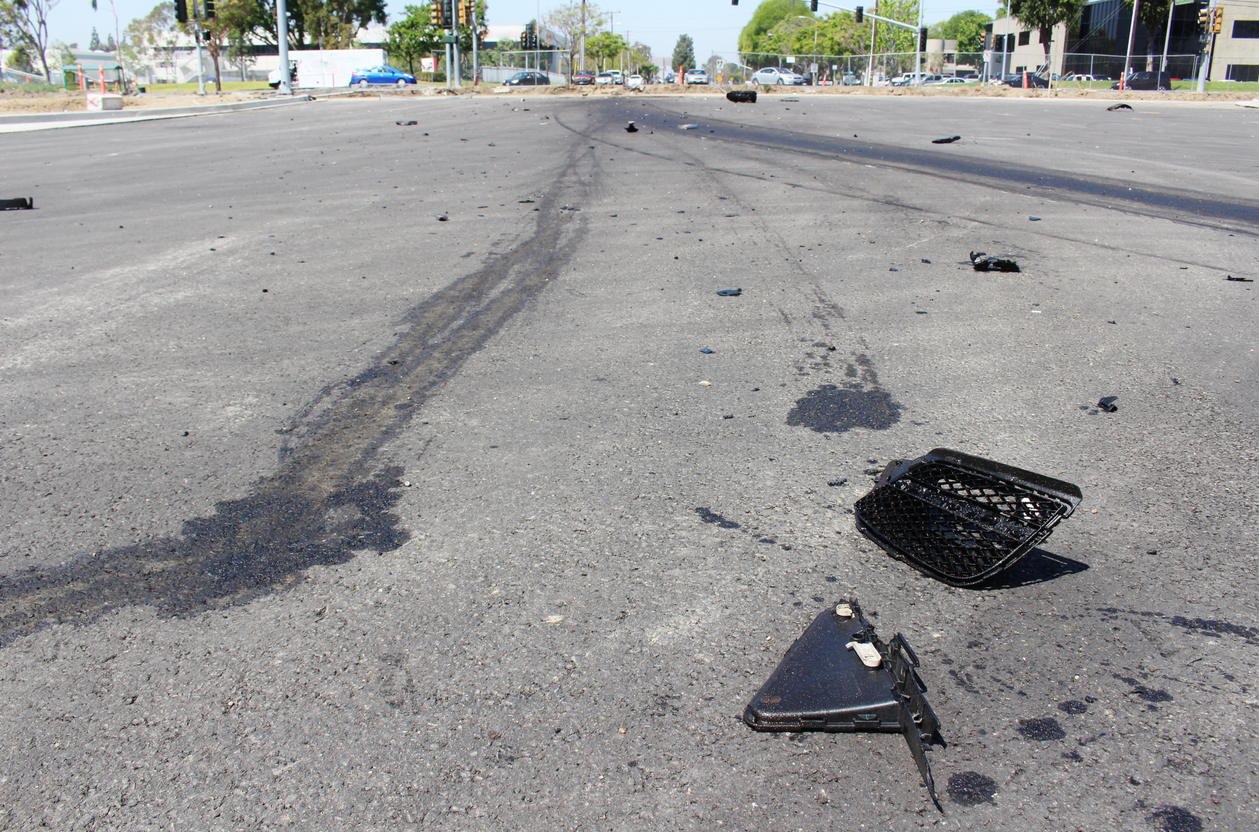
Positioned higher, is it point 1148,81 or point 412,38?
point 412,38

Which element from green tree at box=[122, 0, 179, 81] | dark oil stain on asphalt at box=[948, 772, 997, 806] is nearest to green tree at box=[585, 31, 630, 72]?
green tree at box=[122, 0, 179, 81]

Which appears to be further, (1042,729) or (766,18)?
(766,18)

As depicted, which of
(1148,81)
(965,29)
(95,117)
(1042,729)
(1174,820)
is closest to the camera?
(1174,820)

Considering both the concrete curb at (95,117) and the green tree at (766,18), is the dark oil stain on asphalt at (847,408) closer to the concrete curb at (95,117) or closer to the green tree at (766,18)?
the concrete curb at (95,117)

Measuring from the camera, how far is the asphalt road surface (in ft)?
7.48

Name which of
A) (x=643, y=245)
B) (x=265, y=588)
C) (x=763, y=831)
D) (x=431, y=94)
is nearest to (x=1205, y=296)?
(x=643, y=245)

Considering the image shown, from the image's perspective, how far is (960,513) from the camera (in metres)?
3.39

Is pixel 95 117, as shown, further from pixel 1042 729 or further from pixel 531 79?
pixel 531 79

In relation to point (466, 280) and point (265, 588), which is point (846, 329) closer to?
point (466, 280)

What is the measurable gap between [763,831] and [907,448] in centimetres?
245

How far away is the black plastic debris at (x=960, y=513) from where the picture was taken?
312 cm

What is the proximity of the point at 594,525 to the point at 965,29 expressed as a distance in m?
158

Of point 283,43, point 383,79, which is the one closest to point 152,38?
point 383,79

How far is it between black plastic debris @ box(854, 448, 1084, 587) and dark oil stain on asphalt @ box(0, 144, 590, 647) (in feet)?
6.10
